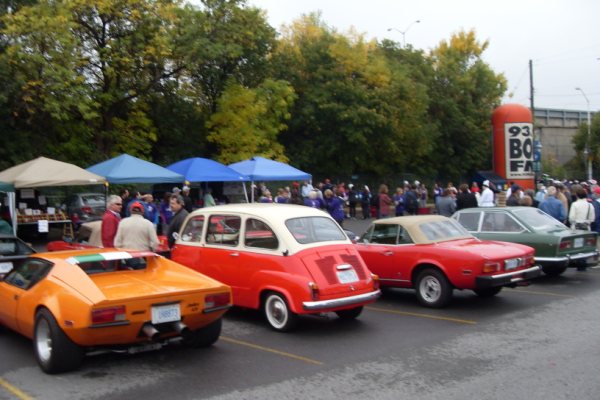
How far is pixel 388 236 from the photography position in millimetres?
10633

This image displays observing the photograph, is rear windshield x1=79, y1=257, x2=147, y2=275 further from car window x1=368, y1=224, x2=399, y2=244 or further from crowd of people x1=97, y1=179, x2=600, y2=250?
car window x1=368, y1=224, x2=399, y2=244

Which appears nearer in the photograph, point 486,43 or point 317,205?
point 317,205

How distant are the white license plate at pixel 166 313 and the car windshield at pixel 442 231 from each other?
16.3 ft

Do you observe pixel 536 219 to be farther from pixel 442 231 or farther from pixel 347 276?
pixel 347 276

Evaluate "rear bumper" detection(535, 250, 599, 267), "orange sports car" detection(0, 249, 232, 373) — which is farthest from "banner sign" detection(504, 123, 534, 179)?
"orange sports car" detection(0, 249, 232, 373)

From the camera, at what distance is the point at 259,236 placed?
8.67 metres

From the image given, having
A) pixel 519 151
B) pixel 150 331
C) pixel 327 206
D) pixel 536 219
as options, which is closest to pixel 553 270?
pixel 536 219

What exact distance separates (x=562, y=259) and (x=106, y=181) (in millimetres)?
10782

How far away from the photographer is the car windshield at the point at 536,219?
1200cm

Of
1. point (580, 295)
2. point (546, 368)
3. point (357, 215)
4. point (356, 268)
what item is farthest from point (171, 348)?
point (357, 215)

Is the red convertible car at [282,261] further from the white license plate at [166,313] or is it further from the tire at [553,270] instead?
the tire at [553,270]

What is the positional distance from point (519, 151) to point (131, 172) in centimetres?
2858

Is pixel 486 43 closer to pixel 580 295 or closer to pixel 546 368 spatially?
pixel 580 295

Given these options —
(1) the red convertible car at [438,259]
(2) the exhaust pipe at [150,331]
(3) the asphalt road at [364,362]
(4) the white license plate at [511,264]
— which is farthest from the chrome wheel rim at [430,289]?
(2) the exhaust pipe at [150,331]
